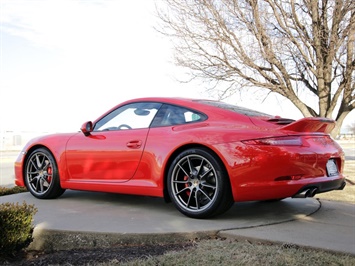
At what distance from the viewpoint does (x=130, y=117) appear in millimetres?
4969

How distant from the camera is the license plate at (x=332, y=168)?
4.18 metres

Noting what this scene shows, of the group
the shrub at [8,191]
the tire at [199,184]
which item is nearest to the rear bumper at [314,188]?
the tire at [199,184]

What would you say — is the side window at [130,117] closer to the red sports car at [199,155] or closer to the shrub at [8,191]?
the red sports car at [199,155]

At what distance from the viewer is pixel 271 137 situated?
12.6ft

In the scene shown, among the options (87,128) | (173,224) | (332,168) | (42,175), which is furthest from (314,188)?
(42,175)

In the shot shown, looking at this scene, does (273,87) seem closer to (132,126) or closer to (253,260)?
(132,126)

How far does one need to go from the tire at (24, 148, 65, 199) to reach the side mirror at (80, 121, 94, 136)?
0.64 meters

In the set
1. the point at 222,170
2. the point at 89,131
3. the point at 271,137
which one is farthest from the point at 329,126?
the point at 89,131

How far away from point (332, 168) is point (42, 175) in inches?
145

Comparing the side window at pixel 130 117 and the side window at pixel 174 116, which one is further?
the side window at pixel 130 117

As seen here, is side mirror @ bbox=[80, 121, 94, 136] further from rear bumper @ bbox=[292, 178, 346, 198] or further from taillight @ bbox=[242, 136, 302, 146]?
rear bumper @ bbox=[292, 178, 346, 198]

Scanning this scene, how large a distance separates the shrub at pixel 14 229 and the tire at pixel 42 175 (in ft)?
5.32

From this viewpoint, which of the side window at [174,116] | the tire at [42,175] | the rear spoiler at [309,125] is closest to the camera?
the rear spoiler at [309,125]

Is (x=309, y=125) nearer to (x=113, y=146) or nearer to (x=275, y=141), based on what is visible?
(x=275, y=141)
